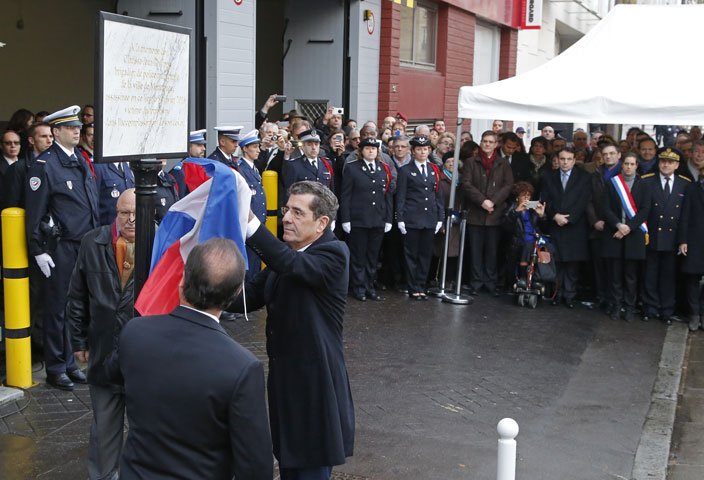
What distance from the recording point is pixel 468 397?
7.59 m

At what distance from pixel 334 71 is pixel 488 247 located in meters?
5.65

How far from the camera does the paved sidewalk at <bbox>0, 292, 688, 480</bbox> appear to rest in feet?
20.1

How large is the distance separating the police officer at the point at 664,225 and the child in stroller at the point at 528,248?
120 centimetres

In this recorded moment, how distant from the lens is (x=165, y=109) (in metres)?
3.99

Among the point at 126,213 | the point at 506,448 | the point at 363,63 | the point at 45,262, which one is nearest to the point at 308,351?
the point at 506,448

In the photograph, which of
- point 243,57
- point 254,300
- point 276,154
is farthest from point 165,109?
→ point 243,57

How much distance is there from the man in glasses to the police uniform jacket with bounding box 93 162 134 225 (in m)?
2.89

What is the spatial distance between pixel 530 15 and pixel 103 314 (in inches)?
873

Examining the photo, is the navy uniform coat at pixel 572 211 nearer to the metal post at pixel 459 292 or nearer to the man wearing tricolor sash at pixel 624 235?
the man wearing tricolor sash at pixel 624 235

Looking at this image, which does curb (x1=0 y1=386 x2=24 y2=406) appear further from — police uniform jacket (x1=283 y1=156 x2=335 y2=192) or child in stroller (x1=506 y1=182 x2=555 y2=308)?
child in stroller (x1=506 y1=182 x2=555 y2=308)

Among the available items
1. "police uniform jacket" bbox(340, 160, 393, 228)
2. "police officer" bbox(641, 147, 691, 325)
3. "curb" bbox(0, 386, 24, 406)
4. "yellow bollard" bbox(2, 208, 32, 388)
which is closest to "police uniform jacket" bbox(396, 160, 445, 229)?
"police uniform jacket" bbox(340, 160, 393, 228)

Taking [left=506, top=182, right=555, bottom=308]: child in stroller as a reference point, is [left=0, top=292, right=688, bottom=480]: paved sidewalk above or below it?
below

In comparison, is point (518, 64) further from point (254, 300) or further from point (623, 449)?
point (254, 300)

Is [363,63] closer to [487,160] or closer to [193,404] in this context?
[487,160]
